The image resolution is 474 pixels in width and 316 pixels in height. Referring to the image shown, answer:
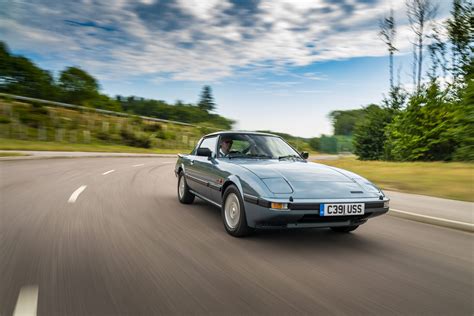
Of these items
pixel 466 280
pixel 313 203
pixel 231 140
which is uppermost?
pixel 231 140

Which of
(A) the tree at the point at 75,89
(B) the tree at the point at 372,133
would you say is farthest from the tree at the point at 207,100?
(B) the tree at the point at 372,133

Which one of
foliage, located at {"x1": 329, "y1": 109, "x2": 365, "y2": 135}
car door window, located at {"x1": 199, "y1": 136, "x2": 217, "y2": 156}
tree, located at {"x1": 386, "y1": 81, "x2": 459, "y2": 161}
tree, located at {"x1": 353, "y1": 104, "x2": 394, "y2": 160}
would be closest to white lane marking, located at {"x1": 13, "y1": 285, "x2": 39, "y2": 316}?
car door window, located at {"x1": 199, "y1": 136, "x2": 217, "y2": 156}

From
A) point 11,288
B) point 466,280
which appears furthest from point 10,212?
point 466,280

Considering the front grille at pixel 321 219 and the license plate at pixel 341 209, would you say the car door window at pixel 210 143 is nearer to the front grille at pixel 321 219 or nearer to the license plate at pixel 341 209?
the front grille at pixel 321 219

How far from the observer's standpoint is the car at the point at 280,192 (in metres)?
4.00

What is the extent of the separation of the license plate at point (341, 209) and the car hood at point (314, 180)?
11 centimetres

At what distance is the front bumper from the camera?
155 inches

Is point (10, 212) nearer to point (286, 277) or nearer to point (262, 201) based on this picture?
point (262, 201)

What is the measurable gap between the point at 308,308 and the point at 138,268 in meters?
1.53

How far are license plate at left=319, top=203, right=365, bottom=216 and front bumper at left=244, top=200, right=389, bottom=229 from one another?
2.4 inches

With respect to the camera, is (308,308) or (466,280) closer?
(308,308)

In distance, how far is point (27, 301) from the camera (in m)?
2.58

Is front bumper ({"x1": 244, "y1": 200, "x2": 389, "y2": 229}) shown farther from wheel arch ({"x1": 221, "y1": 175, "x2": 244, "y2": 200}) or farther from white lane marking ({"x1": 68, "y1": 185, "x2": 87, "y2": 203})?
white lane marking ({"x1": 68, "y1": 185, "x2": 87, "y2": 203})

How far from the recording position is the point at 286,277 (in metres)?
3.21
